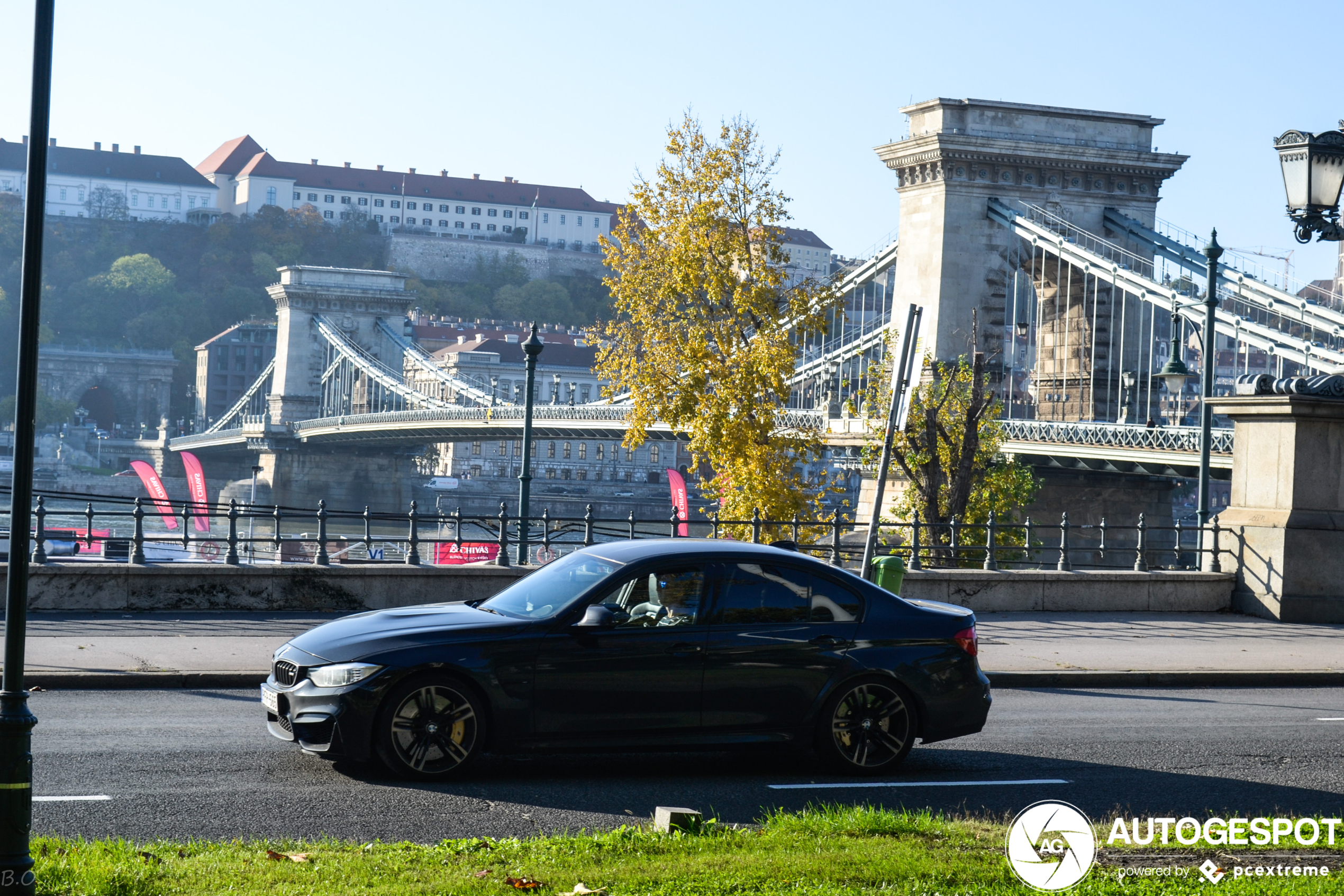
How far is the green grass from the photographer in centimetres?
524

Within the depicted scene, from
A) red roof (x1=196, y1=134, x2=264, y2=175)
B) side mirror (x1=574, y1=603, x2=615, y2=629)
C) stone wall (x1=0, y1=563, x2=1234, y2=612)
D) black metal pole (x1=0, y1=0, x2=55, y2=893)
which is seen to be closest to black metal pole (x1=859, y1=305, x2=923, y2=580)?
stone wall (x1=0, y1=563, x2=1234, y2=612)

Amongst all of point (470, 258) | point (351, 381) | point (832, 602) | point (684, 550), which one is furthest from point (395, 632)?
point (470, 258)

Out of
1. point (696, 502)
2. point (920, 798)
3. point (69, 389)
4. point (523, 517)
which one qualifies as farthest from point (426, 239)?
point (920, 798)

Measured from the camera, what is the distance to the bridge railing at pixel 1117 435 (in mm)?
36500

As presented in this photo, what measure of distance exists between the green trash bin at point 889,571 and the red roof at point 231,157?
174457mm

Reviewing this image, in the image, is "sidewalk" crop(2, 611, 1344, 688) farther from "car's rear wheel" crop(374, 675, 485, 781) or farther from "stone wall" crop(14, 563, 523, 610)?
"car's rear wheel" crop(374, 675, 485, 781)

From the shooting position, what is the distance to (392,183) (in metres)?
178

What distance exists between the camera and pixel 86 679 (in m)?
10.7

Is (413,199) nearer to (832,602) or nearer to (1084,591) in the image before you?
(1084,591)

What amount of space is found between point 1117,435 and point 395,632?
35.5 m

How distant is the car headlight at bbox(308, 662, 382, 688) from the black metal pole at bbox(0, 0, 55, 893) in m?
2.30

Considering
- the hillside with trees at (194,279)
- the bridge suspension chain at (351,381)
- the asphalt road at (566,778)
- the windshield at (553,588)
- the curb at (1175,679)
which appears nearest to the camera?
the asphalt road at (566,778)

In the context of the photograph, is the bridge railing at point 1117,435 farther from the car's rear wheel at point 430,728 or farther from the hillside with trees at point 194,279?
the hillside with trees at point 194,279

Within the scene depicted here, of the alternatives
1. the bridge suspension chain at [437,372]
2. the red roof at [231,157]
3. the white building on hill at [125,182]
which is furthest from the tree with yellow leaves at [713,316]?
the red roof at [231,157]
